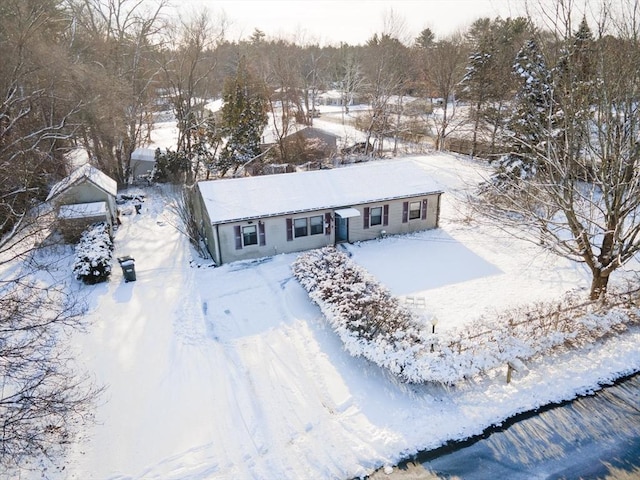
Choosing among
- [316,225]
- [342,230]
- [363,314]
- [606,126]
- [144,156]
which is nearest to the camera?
[606,126]

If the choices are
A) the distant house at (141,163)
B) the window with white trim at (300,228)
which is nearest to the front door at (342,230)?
the window with white trim at (300,228)

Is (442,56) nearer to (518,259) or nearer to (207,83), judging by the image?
(207,83)

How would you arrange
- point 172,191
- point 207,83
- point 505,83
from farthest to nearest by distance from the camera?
1. point 207,83
2. point 505,83
3. point 172,191

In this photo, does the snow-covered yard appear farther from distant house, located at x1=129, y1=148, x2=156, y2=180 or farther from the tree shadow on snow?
distant house, located at x1=129, y1=148, x2=156, y2=180

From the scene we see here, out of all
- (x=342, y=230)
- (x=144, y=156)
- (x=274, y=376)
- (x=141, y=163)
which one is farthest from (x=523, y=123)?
(x=141, y=163)

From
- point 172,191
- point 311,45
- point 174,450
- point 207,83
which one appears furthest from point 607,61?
point 311,45

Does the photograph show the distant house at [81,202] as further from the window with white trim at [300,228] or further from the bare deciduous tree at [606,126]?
the bare deciduous tree at [606,126]

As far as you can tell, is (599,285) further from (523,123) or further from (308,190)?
(308,190)
